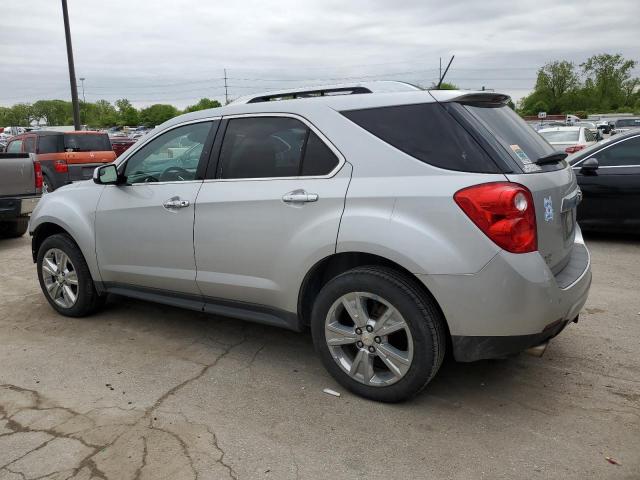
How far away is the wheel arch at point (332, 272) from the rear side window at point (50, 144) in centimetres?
1183

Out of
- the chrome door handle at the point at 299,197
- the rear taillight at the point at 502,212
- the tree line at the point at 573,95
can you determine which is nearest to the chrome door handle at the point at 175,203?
the chrome door handle at the point at 299,197

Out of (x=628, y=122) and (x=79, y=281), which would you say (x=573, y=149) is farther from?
(x=628, y=122)

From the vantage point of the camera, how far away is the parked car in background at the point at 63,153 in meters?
13.2

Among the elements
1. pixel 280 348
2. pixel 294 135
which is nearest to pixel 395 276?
pixel 294 135

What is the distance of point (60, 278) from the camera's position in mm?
4871

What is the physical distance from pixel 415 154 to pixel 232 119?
1.44 m

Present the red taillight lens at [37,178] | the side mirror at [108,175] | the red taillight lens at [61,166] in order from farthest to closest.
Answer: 1. the red taillight lens at [61,166]
2. the red taillight lens at [37,178]
3. the side mirror at [108,175]

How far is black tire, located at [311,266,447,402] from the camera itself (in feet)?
9.61

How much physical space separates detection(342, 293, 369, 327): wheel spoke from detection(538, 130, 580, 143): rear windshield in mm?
11248

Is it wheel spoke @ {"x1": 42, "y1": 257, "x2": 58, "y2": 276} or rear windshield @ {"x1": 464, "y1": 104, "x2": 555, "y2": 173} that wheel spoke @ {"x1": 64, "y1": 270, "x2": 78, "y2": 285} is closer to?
wheel spoke @ {"x1": 42, "y1": 257, "x2": 58, "y2": 276}

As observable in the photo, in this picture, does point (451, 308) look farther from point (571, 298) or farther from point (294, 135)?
point (294, 135)

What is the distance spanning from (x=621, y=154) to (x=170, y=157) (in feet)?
19.5

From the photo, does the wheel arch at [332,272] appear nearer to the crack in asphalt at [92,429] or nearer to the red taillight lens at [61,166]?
the crack in asphalt at [92,429]

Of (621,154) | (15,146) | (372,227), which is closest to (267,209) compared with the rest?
(372,227)
